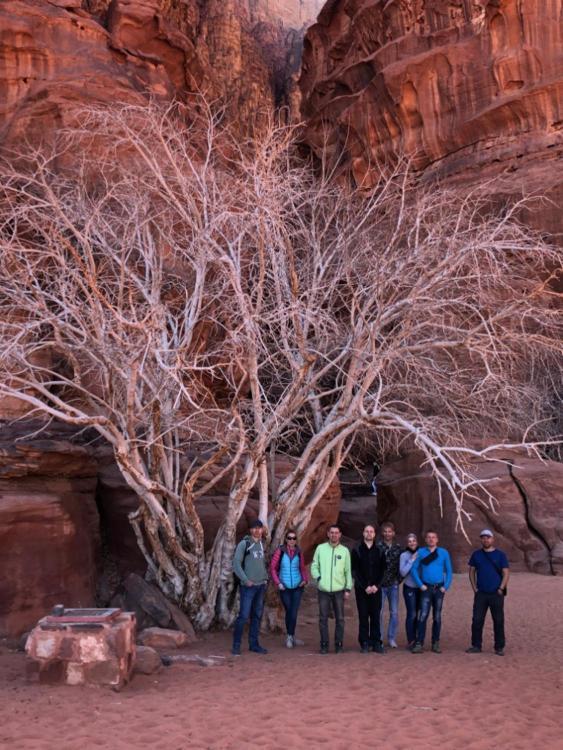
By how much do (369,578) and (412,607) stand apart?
90 centimetres

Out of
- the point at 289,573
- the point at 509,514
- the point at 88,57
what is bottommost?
the point at 289,573

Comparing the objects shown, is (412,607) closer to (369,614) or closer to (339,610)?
(369,614)

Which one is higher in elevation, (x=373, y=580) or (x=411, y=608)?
(x=373, y=580)

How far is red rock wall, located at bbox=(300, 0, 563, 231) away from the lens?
2139cm

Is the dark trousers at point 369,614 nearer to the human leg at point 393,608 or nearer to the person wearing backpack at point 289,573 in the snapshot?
the human leg at point 393,608

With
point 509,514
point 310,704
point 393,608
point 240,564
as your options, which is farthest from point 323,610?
point 509,514

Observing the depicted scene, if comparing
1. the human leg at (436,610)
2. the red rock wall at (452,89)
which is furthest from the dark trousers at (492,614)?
the red rock wall at (452,89)

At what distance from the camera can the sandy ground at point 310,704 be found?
5465mm

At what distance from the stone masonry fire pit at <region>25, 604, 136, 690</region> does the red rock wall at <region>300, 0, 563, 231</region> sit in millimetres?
15590

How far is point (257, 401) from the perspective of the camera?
10039 millimetres

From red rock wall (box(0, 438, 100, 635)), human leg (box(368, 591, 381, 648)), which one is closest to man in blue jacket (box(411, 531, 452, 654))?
human leg (box(368, 591, 381, 648))

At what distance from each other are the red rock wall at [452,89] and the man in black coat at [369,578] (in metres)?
13.6

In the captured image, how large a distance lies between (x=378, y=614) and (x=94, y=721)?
368cm

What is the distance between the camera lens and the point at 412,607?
8664 millimetres
